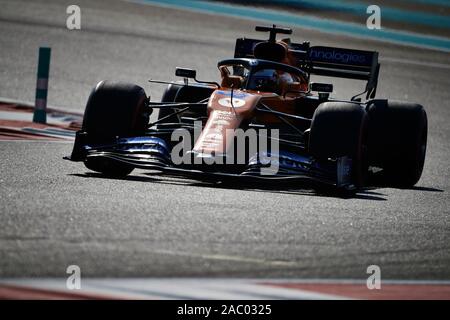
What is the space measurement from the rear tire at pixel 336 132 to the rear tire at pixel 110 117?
162cm

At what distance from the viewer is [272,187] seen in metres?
10.1

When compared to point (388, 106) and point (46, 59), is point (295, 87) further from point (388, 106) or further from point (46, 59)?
point (46, 59)

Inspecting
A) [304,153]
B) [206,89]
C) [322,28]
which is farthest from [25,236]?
[322,28]

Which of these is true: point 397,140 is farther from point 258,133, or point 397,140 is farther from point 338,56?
point 338,56

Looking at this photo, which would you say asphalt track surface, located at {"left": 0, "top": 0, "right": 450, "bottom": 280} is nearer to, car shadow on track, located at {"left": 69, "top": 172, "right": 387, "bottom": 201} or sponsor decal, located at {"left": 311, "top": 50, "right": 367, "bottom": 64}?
car shadow on track, located at {"left": 69, "top": 172, "right": 387, "bottom": 201}

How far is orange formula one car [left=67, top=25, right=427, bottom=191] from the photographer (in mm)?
9594

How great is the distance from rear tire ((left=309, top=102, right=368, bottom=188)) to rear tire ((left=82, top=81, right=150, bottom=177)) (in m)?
1.62

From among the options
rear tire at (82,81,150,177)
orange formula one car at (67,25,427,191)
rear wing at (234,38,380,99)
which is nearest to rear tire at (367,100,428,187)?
orange formula one car at (67,25,427,191)

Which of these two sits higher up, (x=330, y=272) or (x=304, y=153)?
(x=304, y=153)

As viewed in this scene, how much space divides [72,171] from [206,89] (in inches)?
82.0

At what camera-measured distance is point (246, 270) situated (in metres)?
6.26

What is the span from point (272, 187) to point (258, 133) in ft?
1.56

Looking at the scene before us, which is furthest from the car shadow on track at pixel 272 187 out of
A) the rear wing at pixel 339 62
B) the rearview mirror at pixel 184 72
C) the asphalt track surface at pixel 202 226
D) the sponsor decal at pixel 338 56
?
the sponsor decal at pixel 338 56

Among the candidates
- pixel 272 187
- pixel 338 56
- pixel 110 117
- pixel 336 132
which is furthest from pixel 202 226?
pixel 338 56
